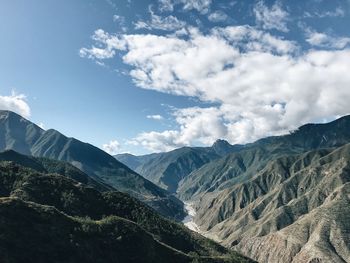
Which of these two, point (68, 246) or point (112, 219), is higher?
point (112, 219)

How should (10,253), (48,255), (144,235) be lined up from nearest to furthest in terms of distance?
(10,253) < (48,255) < (144,235)

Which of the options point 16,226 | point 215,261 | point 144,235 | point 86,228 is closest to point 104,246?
point 86,228

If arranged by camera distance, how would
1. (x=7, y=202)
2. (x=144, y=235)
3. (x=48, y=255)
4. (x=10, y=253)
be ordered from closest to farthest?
(x=10, y=253) < (x=48, y=255) < (x=7, y=202) < (x=144, y=235)

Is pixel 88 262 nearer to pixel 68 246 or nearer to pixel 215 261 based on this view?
pixel 68 246

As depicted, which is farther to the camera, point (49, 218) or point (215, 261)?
point (215, 261)

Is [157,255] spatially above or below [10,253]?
above

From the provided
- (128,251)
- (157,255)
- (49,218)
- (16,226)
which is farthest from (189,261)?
(16,226)

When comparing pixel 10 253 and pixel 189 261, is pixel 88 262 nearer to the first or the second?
pixel 10 253

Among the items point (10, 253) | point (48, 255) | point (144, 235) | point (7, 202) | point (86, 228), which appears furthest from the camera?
point (144, 235)

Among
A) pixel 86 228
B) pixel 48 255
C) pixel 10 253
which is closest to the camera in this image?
pixel 10 253
